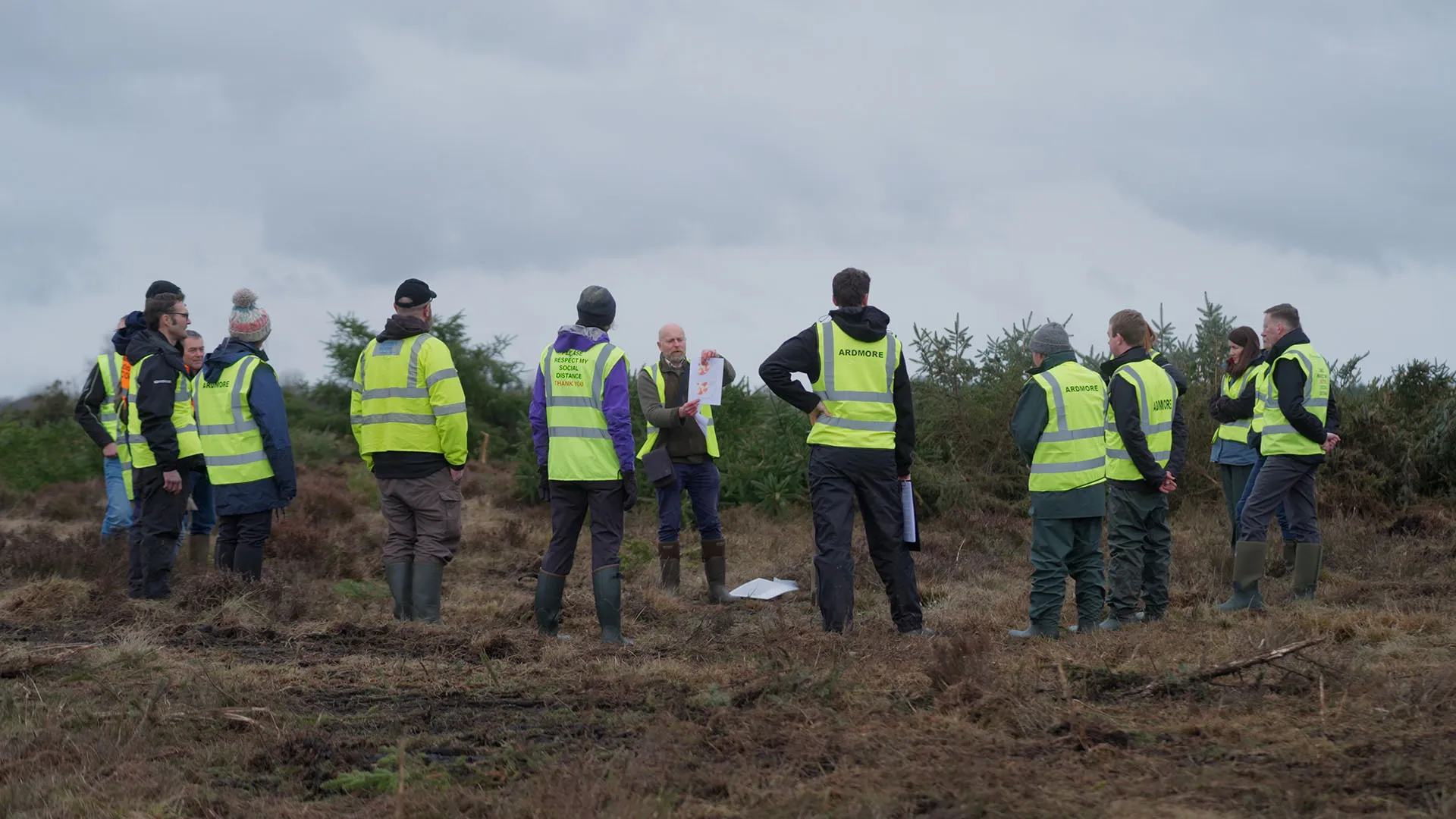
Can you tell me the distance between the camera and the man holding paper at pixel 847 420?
24.1ft

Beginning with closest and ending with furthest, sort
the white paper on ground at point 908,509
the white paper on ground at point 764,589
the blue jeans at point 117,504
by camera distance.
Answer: the white paper on ground at point 908,509 → the white paper on ground at point 764,589 → the blue jeans at point 117,504

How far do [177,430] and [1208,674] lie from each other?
266 inches

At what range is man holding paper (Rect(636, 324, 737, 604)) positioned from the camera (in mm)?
9805

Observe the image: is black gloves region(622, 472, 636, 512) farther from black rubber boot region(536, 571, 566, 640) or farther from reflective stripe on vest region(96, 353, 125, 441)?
reflective stripe on vest region(96, 353, 125, 441)

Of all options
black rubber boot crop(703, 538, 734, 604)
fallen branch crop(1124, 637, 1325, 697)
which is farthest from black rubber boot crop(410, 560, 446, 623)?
fallen branch crop(1124, 637, 1325, 697)

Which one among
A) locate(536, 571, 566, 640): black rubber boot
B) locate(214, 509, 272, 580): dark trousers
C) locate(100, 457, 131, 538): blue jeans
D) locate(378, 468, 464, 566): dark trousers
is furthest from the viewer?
locate(100, 457, 131, 538): blue jeans

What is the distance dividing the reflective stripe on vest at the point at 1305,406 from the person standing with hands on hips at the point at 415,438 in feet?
17.3

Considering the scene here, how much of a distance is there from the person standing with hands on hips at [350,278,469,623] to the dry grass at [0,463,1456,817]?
48 centimetres

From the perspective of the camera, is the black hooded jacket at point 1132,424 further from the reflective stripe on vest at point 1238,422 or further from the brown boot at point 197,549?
the brown boot at point 197,549

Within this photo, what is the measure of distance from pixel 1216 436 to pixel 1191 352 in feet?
16.7

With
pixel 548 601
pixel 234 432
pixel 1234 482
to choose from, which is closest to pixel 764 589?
pixel 548 601

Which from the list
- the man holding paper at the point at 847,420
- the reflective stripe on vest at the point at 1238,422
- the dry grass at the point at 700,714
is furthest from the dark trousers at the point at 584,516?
the reflective stripe on vest at the point at 1238,422

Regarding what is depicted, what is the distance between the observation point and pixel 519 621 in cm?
855

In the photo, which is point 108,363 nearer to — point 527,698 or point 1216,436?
Answer: point 527,698
